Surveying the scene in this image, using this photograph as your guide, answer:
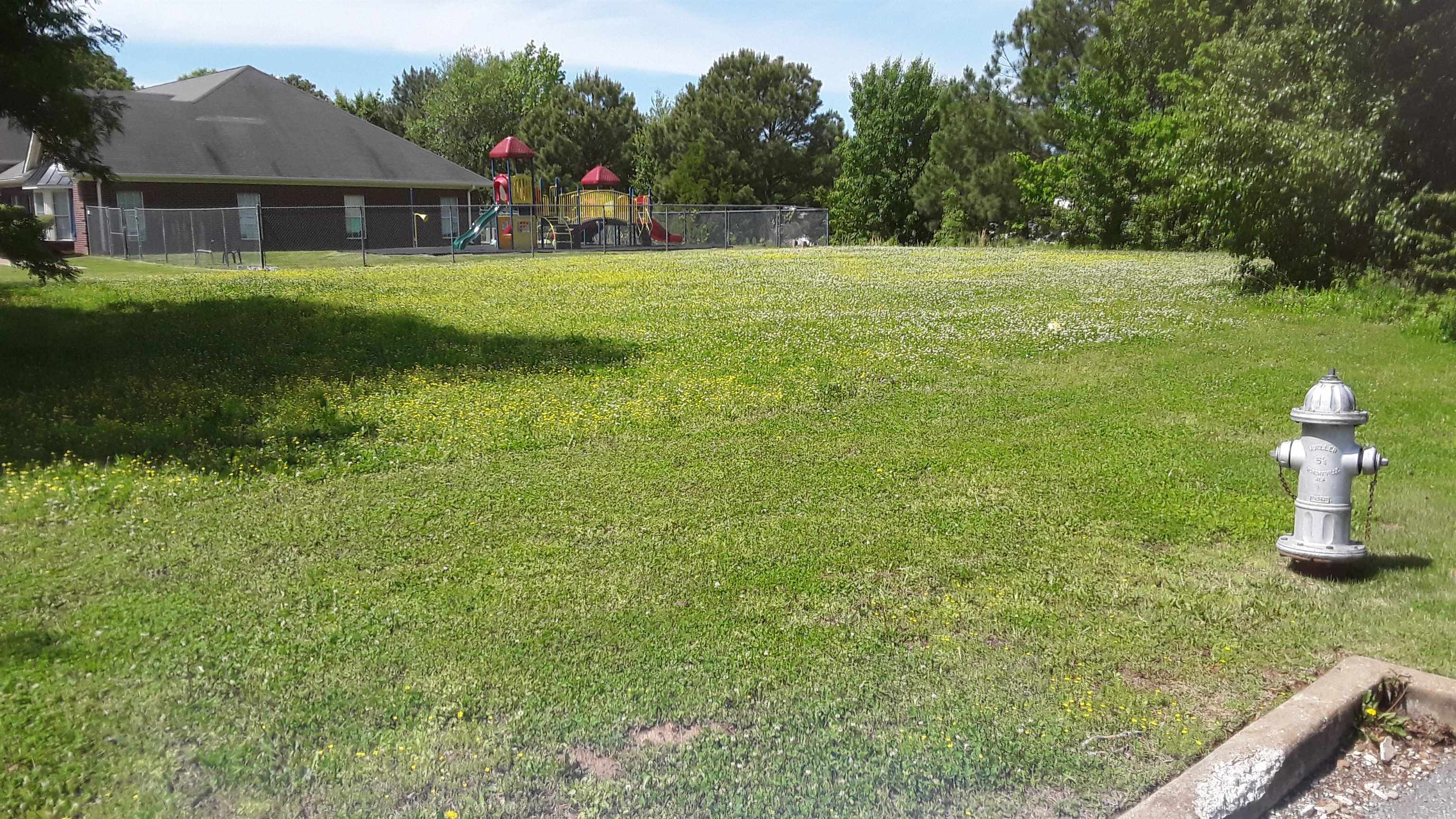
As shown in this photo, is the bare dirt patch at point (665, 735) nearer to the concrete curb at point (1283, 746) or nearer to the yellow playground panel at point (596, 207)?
the concrete curb at point (1283, 746)

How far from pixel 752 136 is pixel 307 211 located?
1241 inches

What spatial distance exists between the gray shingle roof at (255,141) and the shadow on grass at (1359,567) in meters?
39.2

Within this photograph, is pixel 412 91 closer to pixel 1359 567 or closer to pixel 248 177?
pixel 248 177

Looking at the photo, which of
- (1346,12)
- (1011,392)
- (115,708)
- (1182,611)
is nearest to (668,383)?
(1011,392)

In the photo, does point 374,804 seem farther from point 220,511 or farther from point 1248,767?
point 220,511

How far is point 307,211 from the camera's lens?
135 ft

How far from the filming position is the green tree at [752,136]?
208 ft

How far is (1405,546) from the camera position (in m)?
6.31

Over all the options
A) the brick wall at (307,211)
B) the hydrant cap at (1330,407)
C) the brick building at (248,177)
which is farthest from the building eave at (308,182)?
the hydrant cap at (1330,407)

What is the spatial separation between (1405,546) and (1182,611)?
195cm

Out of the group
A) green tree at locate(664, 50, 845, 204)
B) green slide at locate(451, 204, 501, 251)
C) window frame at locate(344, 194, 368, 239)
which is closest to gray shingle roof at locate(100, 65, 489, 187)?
window frame at locate(344, 194, 368, 239)

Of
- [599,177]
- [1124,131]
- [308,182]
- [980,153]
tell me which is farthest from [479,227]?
[1124,131]

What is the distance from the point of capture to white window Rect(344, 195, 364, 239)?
40.5 metres

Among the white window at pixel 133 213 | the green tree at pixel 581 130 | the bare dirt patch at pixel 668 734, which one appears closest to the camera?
the bare dirt patch at pixel 668 734
